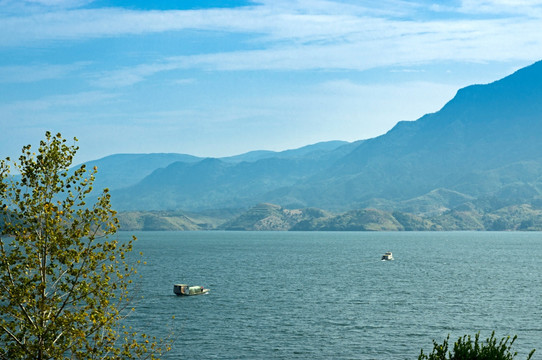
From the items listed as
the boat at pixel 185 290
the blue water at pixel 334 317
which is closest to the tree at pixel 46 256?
the blue water at pixel 334 317

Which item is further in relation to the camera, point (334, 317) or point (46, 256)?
point (334, 317)

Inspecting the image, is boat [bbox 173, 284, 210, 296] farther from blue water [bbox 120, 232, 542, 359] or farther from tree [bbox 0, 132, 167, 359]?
tree [bbox 0, 132, 167, 359]

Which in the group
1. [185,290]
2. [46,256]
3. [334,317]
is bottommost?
[334,317]

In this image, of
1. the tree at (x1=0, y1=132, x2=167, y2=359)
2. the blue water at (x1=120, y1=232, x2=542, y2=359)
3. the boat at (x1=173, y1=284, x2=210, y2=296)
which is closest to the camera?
the tree at (x1=0, y1=132, x2=167, y2=359)

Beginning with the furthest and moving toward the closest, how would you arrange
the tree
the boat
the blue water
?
the boat, the blue water, the tree

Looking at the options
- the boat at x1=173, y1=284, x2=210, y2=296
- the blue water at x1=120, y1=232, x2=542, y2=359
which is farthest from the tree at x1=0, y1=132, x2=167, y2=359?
the boat at x1=173, y1=284, x2=210, y2=296

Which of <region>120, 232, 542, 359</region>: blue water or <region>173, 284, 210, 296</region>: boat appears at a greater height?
<region>173, 284, 210, 296</region>: boat

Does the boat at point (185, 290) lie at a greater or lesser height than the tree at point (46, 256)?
lesser

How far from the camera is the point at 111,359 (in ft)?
131

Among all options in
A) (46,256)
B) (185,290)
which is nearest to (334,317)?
(185,290)

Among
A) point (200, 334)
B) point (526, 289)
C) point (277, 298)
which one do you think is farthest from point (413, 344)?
point (526, 289)

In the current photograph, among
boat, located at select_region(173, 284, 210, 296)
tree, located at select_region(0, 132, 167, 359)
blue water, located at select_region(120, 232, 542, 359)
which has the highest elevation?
tree, located at select_region(0, 132, 167, 359)

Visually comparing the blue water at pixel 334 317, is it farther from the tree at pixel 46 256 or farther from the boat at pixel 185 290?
the tree at pixel 46 256

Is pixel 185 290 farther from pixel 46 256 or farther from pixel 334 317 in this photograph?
pixel 46 256
